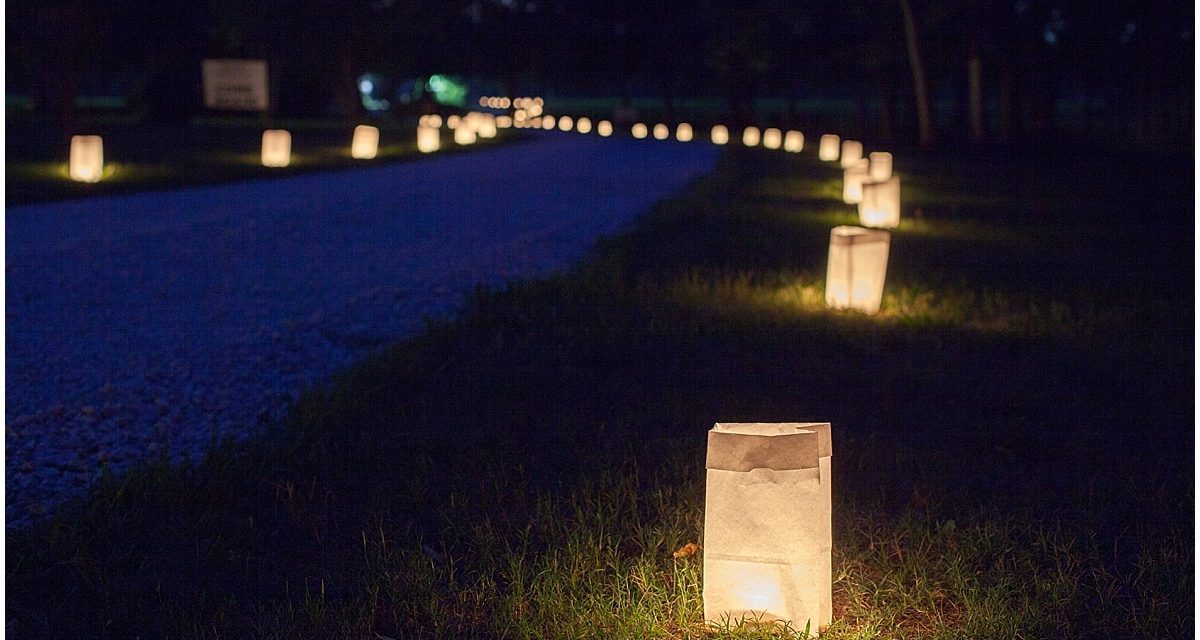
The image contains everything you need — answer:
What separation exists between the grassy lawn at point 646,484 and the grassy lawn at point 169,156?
10.5m

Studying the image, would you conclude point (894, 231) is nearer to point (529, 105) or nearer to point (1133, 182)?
point (1133, 182)

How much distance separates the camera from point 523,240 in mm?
12594

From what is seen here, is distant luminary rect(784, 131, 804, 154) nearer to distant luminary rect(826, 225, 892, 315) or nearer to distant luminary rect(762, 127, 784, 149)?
distant luminary rect(762, 127, 784, 149)

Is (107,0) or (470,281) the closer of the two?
(470,281)

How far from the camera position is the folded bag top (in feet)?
10.6

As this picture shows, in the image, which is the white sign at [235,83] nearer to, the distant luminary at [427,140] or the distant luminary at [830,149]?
the distant luminary at [427,140]

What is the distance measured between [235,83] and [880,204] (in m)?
17.0

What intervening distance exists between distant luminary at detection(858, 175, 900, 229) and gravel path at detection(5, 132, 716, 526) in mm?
2701

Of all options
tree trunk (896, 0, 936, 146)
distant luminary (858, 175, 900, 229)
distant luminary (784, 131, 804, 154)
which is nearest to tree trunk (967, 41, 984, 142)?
tree trunk (896, 0, 936, 146)

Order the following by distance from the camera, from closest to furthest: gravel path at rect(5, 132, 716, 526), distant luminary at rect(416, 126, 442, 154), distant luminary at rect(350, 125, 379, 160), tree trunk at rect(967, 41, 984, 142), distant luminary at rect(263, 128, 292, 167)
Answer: gravel path at rect(5, 132, 716, 526), distant luminary at rect(263, 128, 292, 167), distant luminary at rect(350, 125, 379, 160), distant luminary at rect(416, 126, 442, 154), tree trunk at rect(967, 41, 984, 142)

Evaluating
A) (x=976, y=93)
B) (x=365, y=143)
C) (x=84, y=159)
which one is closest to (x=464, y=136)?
(x=365, y=143)

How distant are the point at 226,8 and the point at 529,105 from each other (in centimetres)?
4565

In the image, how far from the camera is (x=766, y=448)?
322 cm

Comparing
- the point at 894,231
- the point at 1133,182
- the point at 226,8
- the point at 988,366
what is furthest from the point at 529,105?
the point at 988,366
